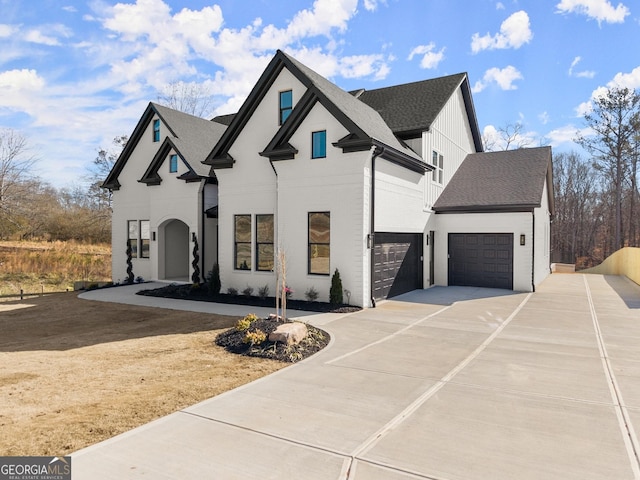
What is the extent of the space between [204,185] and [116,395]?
12.9m

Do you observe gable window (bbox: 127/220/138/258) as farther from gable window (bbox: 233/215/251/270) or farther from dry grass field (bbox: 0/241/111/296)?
gable window (bbox: 233/215/251/270)

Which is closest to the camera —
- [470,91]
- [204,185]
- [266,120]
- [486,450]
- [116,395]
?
[486,450]

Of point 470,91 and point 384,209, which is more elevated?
point 470,91

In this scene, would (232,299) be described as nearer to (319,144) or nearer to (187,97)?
(319,144)

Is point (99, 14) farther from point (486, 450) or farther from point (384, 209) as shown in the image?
point (486, 450)

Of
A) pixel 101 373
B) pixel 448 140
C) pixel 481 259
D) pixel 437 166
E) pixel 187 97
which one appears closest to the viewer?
pixel 101 373

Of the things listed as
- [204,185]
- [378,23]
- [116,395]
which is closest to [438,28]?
[378,23]

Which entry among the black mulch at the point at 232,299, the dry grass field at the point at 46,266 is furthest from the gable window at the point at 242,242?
the dry grass field at the point at 46,266

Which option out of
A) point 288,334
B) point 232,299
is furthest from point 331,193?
point 288,334

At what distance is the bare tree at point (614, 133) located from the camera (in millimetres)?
31547

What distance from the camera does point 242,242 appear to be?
14734 mm

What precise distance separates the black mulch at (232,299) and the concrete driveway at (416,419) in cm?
329

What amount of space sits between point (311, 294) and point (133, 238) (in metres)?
11.5

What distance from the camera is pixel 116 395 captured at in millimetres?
5457
